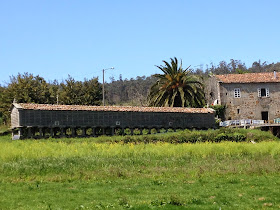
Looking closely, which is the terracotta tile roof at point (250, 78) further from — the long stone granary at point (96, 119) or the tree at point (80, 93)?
the tree at point (80, 93)

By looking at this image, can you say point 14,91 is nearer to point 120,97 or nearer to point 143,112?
point 143,112

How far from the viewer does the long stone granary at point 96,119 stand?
1684 inches

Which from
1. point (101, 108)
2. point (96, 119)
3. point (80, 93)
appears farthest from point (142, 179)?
point (80, 93)

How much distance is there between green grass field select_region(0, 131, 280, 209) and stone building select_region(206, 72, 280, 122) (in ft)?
99.3

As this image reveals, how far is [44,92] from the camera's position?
63.3 meters

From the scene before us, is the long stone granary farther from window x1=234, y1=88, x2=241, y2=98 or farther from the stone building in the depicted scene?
window x1=234, y1=88, x2=241, y2=98

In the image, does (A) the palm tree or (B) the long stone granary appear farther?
(A) the palm tree

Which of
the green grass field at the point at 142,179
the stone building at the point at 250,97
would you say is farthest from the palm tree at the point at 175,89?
the green grass field at the point at 142,179

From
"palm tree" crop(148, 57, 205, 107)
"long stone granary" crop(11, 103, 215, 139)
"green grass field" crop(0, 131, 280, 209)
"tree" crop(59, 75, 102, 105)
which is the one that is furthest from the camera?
"tree" crop(59, 75, 102, 105)

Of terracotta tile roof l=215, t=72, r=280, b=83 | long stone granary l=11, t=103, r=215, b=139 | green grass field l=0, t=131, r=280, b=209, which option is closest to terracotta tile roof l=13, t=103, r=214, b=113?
long stone granary l=11, t=103, r=215, b=139

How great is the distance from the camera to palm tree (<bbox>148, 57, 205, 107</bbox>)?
5634 centimetres

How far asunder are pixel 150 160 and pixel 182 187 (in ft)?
24.9

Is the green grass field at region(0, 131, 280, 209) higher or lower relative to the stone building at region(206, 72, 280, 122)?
lower

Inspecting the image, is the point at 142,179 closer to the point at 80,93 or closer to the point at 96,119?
the point at 96,119
